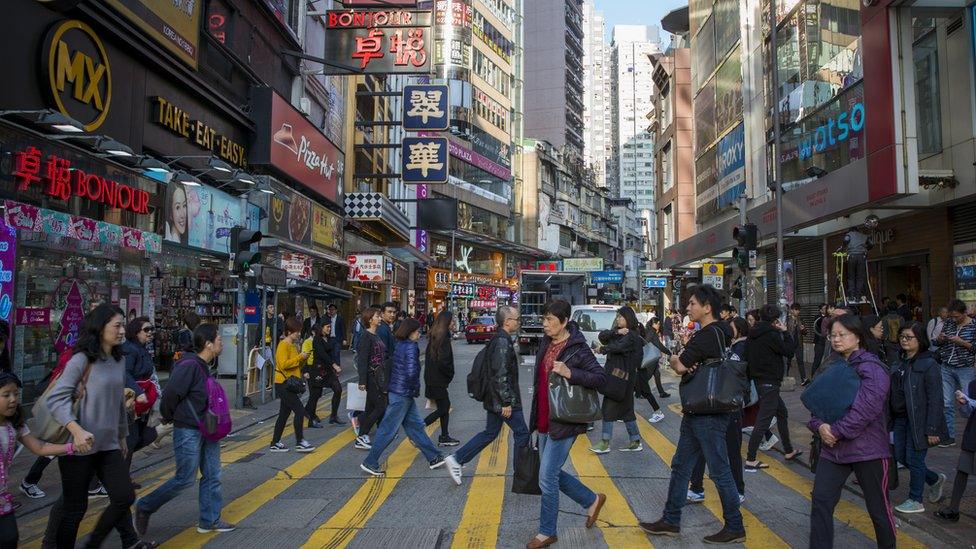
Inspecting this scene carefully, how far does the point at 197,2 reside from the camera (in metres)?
15.8

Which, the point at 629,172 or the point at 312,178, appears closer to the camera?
the point at 312,178

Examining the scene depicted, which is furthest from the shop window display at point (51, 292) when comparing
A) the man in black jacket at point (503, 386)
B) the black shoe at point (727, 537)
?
the black shoe at point (727, 537)

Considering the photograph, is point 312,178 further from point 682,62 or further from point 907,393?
point 682,62

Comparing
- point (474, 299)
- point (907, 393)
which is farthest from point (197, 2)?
point (474, 299)

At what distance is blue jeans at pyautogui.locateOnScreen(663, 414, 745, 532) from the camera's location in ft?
18.1

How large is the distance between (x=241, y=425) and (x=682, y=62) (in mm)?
33186

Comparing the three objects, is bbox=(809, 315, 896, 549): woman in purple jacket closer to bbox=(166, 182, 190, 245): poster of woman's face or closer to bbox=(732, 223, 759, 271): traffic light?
bbox=(732, 223, 759, 271): traffic light

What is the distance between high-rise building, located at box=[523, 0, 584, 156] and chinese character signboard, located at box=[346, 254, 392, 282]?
6530cm

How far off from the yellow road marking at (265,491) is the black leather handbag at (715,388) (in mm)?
3935

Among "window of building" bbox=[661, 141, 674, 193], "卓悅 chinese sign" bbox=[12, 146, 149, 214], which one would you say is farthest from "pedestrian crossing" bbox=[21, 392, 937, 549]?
"window of building" bbox=[661, 141, 674, 193]

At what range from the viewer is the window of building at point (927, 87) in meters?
14.9

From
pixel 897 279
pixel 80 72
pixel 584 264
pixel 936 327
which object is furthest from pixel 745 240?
pixel 584 264

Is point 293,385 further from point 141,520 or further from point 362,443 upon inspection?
point 141,520

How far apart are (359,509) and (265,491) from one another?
52.5 inches
